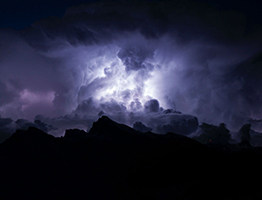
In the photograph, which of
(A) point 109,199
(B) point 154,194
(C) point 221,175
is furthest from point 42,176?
(C) point 221,175

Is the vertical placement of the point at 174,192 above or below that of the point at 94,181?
below

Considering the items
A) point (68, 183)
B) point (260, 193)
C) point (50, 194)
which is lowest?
point (260, 193)

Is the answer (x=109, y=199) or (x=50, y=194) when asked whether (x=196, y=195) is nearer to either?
(x=109, y=199)

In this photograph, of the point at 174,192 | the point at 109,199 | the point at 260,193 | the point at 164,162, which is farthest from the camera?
the point at 164,162

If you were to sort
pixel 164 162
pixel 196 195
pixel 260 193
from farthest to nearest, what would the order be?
pixel 164 162 < pixel 196 195 < pixel 260 193

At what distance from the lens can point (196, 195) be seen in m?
144

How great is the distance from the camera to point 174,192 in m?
154

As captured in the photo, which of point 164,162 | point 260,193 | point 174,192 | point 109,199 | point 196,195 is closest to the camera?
point 260,193

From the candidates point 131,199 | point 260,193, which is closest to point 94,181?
point 131,199

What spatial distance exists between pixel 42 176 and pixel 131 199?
87.8m

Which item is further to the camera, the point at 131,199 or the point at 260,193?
the point at 131,199

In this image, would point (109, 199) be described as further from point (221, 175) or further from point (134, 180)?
point (221, 175)

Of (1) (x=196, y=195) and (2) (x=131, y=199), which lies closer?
(1) (x=196, y=195)

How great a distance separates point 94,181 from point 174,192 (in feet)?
246
